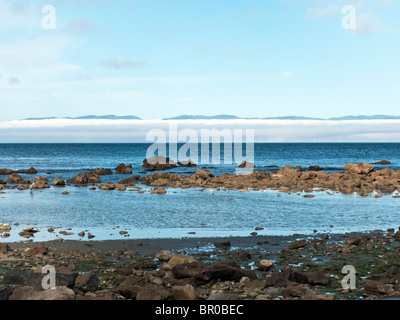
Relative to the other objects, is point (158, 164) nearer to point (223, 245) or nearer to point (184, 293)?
point (223, 245)

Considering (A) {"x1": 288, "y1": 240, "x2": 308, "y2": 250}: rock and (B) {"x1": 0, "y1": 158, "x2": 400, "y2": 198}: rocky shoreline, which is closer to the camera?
(A) {"x1": 288, "y1": 240, "x2": 308, "y2": 250}: rock

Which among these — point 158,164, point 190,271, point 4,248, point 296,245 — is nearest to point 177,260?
point 190,271

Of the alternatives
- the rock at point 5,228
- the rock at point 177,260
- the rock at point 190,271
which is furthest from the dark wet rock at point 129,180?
the rock at point 190,271

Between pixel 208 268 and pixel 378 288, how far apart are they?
14.3ft

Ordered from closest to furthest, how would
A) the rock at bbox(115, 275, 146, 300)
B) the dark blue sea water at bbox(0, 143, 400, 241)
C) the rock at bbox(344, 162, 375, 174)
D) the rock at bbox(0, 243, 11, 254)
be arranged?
1. the rock at bbox(115, 275, 146, 300)
2. the rock at bbox(0, 243, 11, 254)
3. the dark blue sea water at bbox(0, 143, 400, 241)
4. the rock at bbox(344, 162, 375, 174)

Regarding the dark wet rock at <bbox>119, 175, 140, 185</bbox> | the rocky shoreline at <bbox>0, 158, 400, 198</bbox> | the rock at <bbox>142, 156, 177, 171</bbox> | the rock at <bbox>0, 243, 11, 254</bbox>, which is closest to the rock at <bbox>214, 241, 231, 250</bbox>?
the rock at <bbox>0, 243, 11, 254</bbox>

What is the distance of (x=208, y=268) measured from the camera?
12195 millimetres

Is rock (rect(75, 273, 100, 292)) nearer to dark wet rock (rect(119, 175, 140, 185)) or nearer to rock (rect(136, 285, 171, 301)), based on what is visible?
rock (rect(136, 285, 171, 301))

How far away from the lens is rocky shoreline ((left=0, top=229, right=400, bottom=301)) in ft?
34.0

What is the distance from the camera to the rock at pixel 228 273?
11703 millimetres

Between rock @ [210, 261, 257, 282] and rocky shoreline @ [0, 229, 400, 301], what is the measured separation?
27 mm

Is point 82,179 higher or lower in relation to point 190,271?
lower
